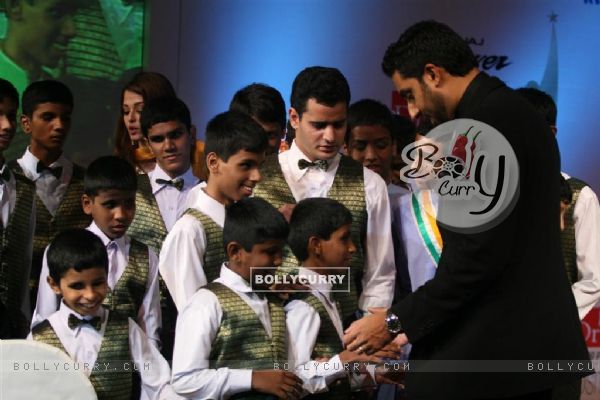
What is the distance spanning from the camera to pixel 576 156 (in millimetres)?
6227

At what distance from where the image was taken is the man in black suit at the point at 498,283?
2.93 m

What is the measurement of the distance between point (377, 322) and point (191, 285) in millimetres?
823

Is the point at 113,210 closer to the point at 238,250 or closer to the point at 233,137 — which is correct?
the point at 233,137

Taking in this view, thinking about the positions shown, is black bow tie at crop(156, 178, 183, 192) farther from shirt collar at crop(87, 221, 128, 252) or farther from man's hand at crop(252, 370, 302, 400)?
man's hand at crop(252, 370, 302, 400)

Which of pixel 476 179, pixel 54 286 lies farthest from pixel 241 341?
pixel 476 179

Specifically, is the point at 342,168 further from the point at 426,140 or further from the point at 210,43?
the point at 210,43

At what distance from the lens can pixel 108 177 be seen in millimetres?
4043

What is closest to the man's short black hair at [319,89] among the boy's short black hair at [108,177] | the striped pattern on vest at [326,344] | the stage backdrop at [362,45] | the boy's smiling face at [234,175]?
the boy's smiling face at [234,175]

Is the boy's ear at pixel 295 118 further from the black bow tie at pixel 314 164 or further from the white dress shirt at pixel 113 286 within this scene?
the white dress shirt at pixel 113 286

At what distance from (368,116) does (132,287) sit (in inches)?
48.0

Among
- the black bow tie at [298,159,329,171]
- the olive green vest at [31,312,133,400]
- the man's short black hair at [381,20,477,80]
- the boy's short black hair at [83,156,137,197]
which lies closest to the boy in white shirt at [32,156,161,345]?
the boy's short black hair at [83,156,137,197]

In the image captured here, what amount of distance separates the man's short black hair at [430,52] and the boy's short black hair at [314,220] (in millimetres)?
799

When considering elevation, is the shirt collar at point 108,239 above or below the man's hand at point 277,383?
above

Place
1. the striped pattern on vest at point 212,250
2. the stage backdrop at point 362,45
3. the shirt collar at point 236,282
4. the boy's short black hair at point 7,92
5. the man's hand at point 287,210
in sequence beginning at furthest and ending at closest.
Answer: the stage backdrop at point 362,45
the boy's short black hair at point 7,92
the man's hand at point 287,210
the striped pattern on vest at point 212,250
the shirt collar at point 236,282
